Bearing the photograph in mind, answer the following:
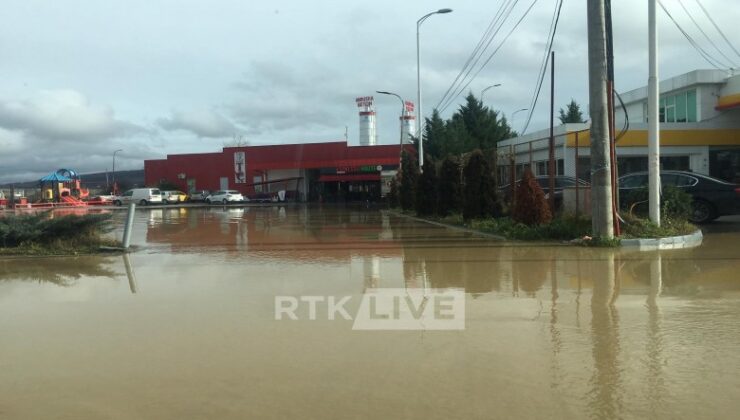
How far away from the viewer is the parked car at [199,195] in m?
60.6

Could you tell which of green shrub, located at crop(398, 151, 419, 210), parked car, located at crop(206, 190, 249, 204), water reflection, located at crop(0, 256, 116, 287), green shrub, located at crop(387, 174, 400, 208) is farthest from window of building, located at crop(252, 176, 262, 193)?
water reflection, located at crop(0, 256, 116, 287)

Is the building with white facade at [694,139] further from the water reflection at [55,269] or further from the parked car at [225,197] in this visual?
the parked car at [225,197]

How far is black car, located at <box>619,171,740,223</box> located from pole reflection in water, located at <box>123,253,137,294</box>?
12.7 meters

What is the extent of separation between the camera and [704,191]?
17047 mm

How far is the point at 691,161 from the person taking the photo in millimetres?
28891

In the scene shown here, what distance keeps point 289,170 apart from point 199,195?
964cm

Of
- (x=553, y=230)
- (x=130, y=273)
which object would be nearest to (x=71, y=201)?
(x=130, y=273)

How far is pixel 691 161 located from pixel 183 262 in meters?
25.7

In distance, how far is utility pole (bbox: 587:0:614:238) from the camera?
13.0m

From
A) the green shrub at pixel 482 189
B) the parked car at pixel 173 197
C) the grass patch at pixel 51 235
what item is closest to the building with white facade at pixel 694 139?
the green shrub at pixel 482 189

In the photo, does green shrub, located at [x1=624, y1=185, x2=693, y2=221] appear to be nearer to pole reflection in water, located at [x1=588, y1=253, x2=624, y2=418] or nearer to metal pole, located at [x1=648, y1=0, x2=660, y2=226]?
metal pole, located at [x1=648, y1=0, x2=660, y2=226]

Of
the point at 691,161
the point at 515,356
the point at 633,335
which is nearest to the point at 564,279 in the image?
the point at 633,335

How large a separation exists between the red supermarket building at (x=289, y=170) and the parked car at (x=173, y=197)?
4285mm

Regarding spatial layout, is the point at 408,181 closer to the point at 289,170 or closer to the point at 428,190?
the point at 428,190
